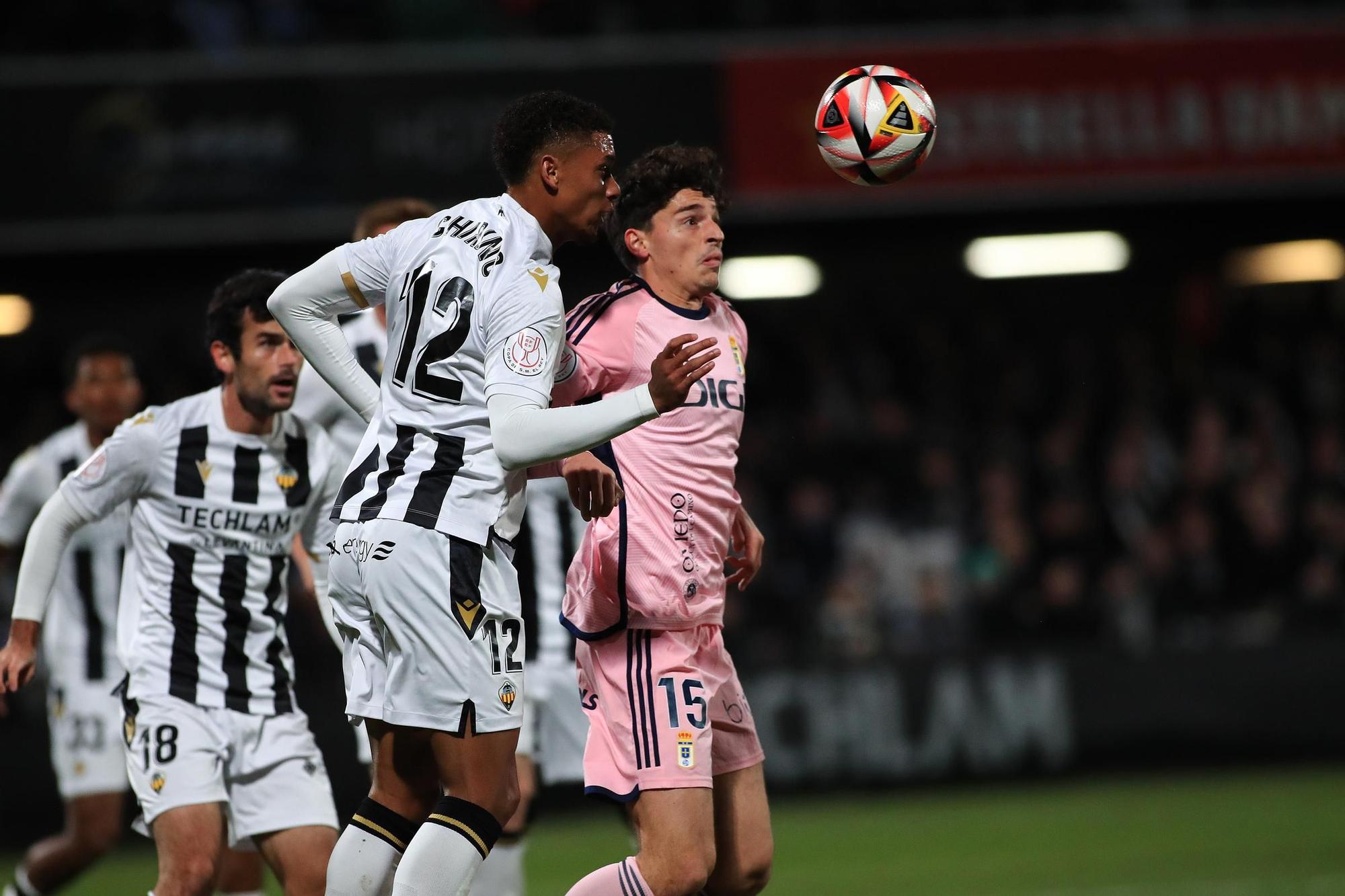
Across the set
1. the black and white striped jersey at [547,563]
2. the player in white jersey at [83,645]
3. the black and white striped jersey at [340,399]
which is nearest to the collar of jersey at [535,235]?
the black and white striped jersey at [340,399]

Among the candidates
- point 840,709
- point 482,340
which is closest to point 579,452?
point 482,340

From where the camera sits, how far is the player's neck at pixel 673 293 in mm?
4672

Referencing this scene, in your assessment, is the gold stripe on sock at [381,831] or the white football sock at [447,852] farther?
the gold stripe on sock at [381,831]

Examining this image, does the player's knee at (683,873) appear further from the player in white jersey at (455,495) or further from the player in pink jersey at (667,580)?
the player in white jersey at (455,495)

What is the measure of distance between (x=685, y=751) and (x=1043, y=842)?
5037mm

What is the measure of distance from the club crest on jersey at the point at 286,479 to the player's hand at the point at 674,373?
1.83 metres

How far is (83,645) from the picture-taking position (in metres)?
7.00

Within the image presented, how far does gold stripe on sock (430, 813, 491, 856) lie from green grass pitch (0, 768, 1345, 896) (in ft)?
13.0

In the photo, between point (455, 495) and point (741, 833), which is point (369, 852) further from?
point (741, 833)

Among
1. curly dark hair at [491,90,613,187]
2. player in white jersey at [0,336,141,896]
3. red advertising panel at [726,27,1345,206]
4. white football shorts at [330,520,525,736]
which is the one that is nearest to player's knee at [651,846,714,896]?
white football shorts at [330,520,525,736]

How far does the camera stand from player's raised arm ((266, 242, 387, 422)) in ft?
13.7

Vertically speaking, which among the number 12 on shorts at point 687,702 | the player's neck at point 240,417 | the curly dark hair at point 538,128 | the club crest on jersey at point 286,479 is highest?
the curly dark hair at point 538,128

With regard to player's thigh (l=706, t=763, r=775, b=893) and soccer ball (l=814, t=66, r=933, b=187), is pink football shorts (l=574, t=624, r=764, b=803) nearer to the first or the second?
player's thigh (l=706, t=763, r=775, b=893)

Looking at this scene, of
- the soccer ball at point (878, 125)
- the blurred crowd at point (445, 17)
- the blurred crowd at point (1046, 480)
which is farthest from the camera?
the blurred crowd at point (1046, 480)
